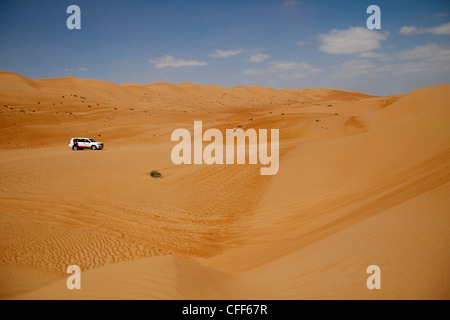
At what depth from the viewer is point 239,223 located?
30.1ft

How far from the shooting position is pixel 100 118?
34531 millimetres

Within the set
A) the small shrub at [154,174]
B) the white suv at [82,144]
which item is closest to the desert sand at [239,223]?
the small shrub at [154,174]

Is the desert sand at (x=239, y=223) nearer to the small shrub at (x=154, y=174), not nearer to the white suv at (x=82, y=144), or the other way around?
the small shrub at (x=154, y=174)

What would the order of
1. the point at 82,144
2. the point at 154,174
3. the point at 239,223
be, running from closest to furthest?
1. the point at 239,223
2. the point at 154,174
3. the point at 82,144

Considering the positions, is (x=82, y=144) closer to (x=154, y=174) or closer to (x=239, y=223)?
(x=154, y=174)

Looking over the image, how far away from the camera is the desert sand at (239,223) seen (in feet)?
13.3

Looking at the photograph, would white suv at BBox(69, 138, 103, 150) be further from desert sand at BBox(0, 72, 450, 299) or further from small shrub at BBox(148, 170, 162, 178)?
small shrub at BBox(148, 170, 162, 178)

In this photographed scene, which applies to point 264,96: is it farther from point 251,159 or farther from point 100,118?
point 251,159

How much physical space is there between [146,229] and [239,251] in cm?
331

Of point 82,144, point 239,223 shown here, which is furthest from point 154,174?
point 82,144

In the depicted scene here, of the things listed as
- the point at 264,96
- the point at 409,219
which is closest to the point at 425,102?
the point at 409,219

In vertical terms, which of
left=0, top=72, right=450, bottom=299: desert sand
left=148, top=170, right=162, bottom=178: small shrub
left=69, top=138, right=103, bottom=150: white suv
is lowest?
left=0, top=72, right=450, bottom=299: desert sand

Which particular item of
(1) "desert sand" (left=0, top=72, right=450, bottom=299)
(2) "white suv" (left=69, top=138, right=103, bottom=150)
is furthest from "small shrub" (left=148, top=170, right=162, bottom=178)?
(2) "white suv" (left=69, top=138, right=103, bottom=150)

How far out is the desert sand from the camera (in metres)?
Result: 4.05
